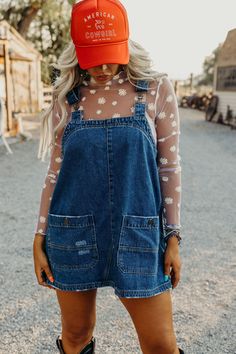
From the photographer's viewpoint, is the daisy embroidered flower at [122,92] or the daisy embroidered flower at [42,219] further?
the daisy embroidered flower at [42,219]

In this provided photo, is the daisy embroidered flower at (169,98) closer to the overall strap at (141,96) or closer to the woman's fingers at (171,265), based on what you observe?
the overall strap at (141,96)

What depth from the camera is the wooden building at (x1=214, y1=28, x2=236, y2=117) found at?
18.5 metres

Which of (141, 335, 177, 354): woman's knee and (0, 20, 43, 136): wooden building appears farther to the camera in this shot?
(0, 20, 43, 136): wooden building

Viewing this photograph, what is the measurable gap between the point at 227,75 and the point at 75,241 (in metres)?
18.9

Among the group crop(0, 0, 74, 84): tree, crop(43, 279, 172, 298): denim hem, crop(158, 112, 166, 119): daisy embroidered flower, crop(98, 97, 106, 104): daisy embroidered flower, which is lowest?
crop(43, 279, 172, 298): denim hem

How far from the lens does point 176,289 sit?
3330mm

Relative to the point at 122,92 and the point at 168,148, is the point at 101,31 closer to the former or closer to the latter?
the point at 122,92

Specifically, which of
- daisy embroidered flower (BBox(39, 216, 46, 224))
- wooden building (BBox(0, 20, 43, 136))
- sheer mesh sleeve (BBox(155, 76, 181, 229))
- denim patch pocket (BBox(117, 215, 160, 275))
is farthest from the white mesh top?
wooden building (BBox(0, 20, 43, 136))

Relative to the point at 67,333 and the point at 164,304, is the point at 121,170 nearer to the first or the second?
the point at 164,304

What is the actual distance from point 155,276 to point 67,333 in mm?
481

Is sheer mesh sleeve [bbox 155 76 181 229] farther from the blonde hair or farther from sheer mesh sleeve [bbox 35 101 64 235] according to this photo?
sheer mesh sleeve [bbox 35 101 64 235]

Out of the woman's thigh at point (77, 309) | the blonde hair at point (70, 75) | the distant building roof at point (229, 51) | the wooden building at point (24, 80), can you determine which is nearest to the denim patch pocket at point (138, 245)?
the woman's thigh at point (77, 309)

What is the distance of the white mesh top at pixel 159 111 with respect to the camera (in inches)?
59.3

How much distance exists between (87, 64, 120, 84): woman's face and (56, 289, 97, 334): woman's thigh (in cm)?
80
